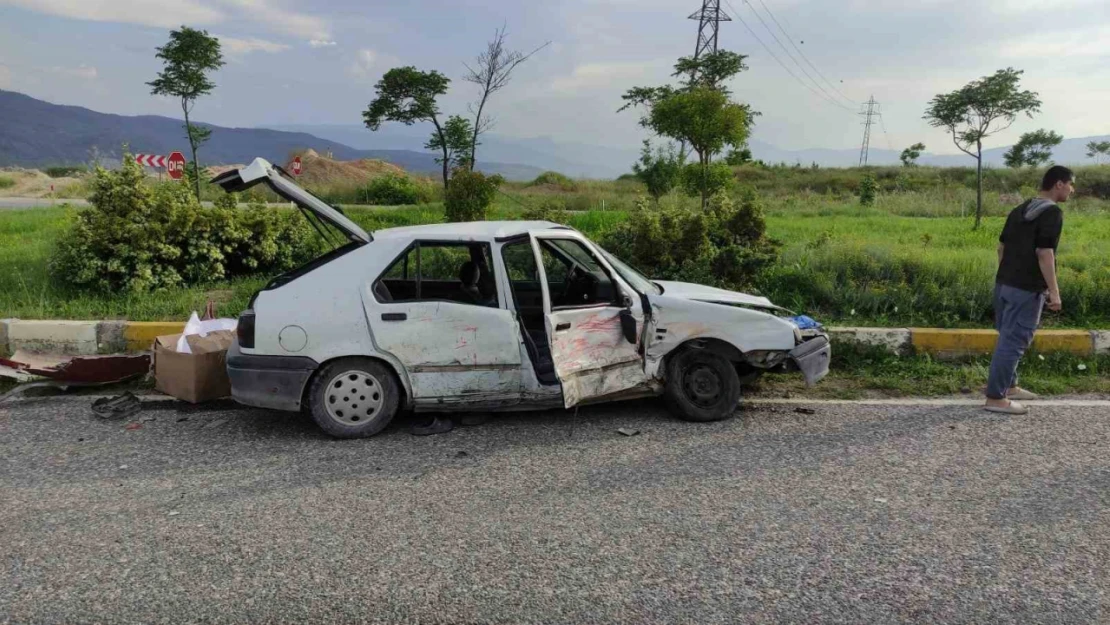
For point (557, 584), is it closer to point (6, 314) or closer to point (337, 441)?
point (337, 441)

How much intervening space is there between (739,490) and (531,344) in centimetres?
171

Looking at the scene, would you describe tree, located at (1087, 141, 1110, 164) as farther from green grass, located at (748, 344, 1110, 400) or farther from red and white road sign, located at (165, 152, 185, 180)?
red and white road sign, located at (165, 152, 185, 180)

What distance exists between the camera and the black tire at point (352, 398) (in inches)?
193

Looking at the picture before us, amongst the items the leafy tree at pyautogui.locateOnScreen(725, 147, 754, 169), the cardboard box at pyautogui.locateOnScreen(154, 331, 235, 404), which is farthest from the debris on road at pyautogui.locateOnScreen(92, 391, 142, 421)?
the leafy tree at pyautogui.locateOnScreen(725, 147, 754, 169)

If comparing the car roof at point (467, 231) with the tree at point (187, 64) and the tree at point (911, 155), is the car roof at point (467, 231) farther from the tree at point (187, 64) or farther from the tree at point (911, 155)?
the tree at point (911, 155)

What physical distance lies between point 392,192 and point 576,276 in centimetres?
2223

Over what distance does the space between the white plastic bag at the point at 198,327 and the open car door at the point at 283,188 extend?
111 cm

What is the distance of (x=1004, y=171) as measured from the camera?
38.9m

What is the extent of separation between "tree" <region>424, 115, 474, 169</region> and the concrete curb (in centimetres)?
940

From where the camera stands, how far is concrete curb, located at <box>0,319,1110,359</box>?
6.84 metres

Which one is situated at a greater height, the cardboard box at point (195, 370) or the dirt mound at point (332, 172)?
the dirt mound at point (332, 172)

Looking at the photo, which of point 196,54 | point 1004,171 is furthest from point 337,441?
point 1004,171

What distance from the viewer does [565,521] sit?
12.1 feet

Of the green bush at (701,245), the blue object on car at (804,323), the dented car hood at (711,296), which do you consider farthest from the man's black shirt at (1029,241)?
the green bush at (701,245)
